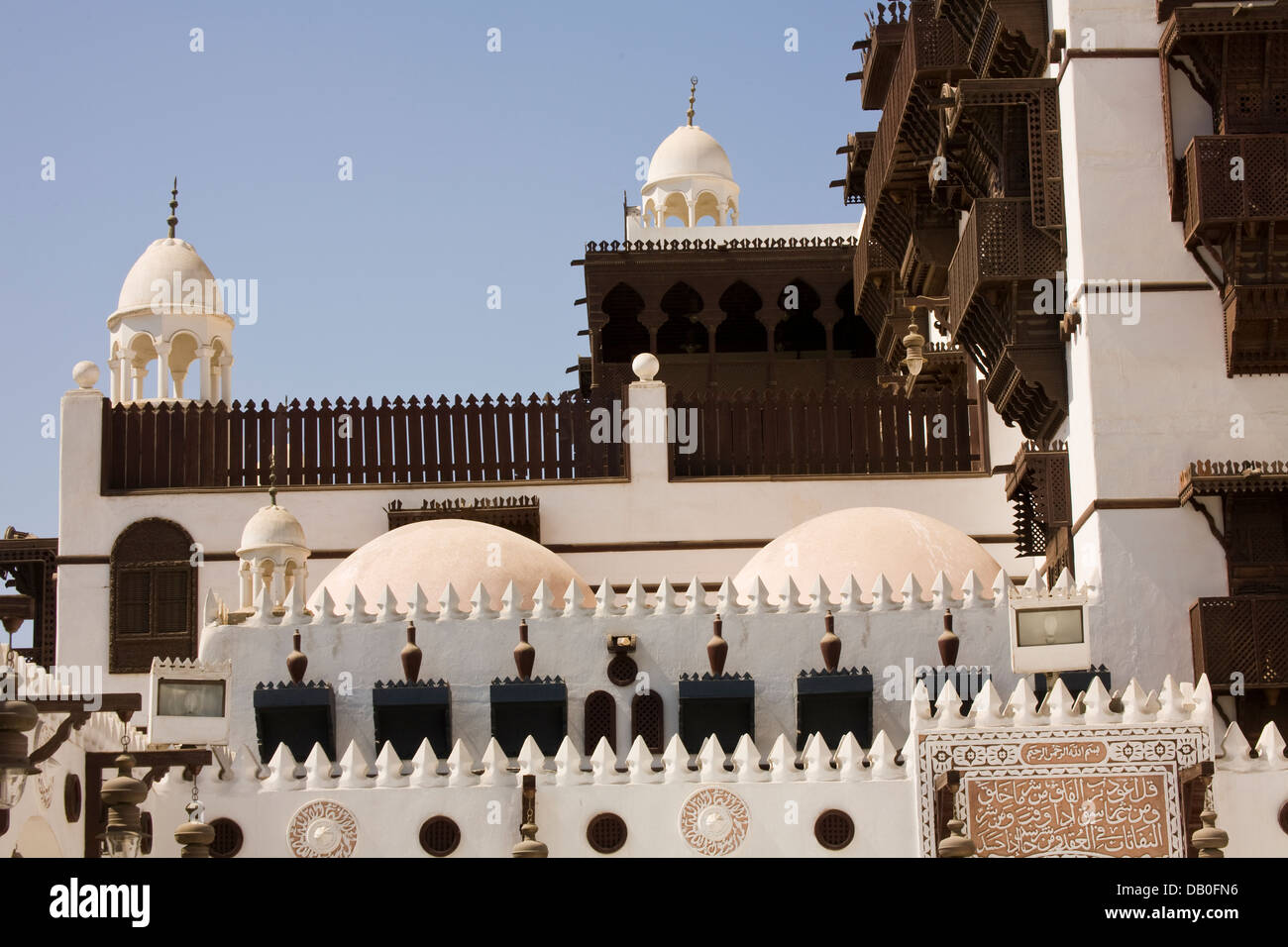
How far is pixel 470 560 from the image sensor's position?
27656 millimetres

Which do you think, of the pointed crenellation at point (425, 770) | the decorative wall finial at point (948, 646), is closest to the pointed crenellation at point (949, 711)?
the decorative wall finial at point (948, 646)

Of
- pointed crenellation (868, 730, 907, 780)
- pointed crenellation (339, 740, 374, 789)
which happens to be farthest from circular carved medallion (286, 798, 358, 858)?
pointed crenellation (868, 730, 907, 780)

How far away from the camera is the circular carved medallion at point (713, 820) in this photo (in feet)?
77.5

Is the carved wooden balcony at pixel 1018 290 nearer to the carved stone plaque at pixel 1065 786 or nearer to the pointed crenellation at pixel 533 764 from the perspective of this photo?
the carved stone plaque at pixel 1065 786

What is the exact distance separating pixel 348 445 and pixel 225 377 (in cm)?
422

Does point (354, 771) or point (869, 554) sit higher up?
point (869, 554)

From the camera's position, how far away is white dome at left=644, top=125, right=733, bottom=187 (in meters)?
43.6

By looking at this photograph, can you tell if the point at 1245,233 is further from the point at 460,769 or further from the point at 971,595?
the point at 460,769

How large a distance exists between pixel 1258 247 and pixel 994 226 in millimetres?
3268

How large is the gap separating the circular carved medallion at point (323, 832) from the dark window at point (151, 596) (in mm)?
8289

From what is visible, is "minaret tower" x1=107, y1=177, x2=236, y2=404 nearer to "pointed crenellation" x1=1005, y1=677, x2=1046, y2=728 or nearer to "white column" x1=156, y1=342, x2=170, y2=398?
"white column" x1=156, y1=342, x2=170, y2=398

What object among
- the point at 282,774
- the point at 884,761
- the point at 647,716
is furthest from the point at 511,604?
the point at 884,761

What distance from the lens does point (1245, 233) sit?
84.8 feet
